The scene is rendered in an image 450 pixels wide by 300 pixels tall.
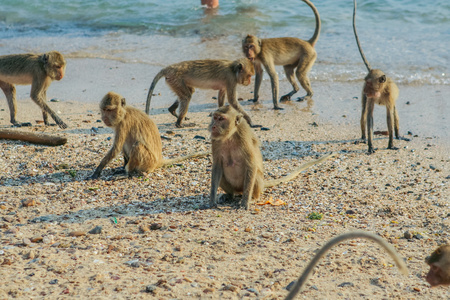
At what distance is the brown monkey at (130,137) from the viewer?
7.00 m

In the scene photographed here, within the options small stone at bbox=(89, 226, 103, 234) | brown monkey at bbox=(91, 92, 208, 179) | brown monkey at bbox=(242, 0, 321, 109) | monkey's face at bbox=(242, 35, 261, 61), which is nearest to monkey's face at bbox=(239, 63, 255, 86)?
brown monkey at bbox=(242, 0, 321, 109)

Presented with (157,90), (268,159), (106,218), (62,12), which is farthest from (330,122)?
(62,12)

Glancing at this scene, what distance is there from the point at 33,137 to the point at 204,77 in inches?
132

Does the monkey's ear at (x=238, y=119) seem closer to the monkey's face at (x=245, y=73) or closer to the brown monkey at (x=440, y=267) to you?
the brown monkey at (x=440, y=267)

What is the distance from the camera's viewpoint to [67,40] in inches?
684

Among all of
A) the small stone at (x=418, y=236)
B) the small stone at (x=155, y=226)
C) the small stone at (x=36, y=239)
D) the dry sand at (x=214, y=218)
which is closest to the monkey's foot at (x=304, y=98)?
the dry sand at (x=214, y=218)

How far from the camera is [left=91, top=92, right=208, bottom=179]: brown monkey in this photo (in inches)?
276

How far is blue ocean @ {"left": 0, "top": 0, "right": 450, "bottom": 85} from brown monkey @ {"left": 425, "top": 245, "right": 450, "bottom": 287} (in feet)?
31.6

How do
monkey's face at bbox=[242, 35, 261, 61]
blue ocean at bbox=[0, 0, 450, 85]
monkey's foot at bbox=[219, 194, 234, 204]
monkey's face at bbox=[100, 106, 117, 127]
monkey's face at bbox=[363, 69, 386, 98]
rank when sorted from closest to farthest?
monkey's foot at bbox=[219, 194, 234, 204] → monkey's face at bbox=[100, 106, 117, 127] → monkey's face at bbox=[363, 69, 386, 98] → monkey's face at bbox=[242, 35, 261, 61] → blue ocean at bbox=[0, 0, 450, 85]

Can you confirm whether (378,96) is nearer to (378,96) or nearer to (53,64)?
(378,96)

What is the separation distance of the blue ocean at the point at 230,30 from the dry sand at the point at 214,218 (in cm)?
425

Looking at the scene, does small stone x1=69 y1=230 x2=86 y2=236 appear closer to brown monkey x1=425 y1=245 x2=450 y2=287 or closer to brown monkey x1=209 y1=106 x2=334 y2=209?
brown monkey x1=209 y1=106 x2=334 y2=209

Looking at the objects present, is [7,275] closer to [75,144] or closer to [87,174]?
[87,174]

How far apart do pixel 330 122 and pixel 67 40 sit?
407 inches
